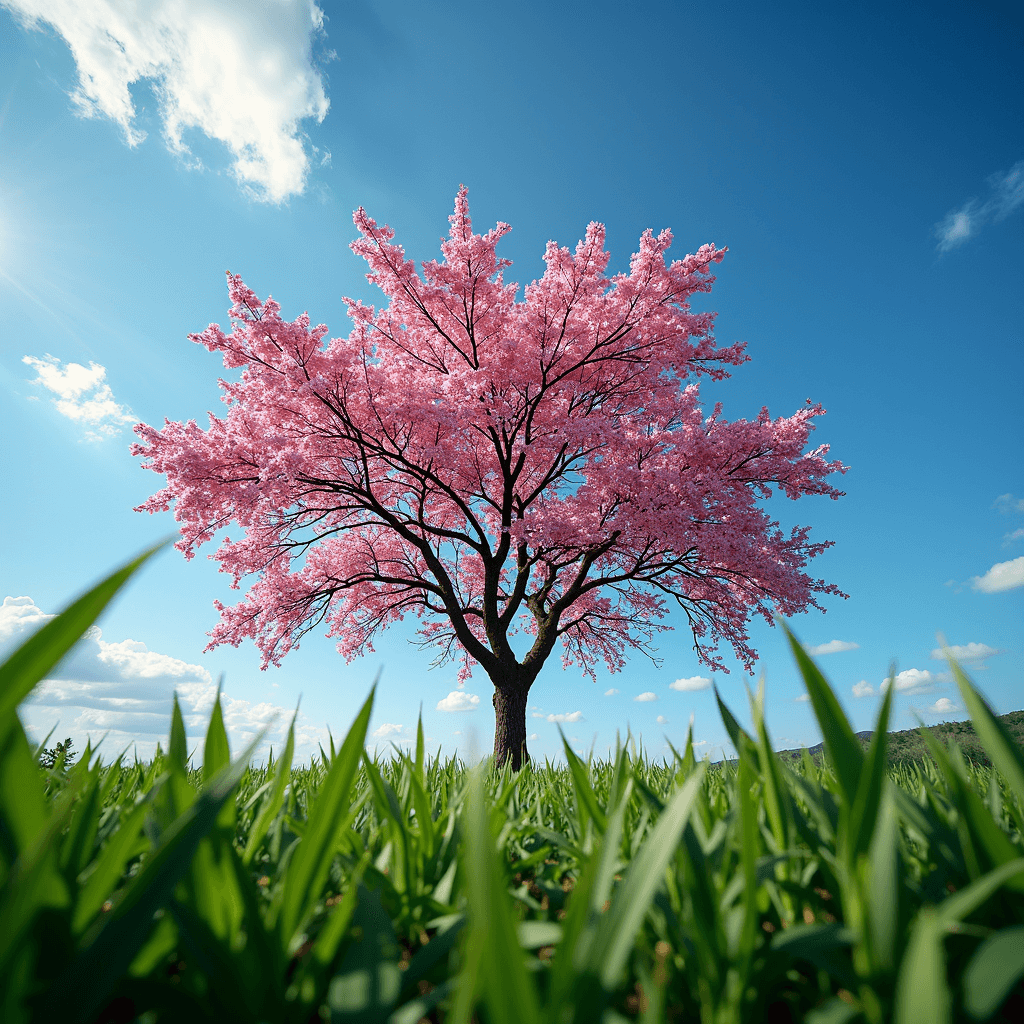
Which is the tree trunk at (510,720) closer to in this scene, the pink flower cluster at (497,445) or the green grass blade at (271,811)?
the pink flower cluster at (497,445)

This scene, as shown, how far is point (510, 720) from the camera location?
1069 cm

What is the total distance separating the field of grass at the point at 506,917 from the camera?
17.4 inches

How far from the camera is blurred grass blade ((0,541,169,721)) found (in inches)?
18.9

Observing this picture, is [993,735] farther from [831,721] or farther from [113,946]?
[113,946]

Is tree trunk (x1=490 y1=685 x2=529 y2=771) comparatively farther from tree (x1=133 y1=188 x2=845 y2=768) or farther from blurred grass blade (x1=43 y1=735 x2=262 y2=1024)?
blurred grass blade (x1=43 y1=735 x2=262 y2=1024)

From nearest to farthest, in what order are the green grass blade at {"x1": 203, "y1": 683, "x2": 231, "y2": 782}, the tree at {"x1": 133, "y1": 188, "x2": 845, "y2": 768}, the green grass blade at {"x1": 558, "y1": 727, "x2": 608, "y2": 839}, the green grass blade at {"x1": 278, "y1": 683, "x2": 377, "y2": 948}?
1. the green grass blade at {"x1": 278, "y1": 683, "x2": 377, "y2": 948}
2. the green grass blade at {"x1": 203, "y1": 683, "x2": 231, "y2": 782}
3. the green grass blade at {"x1": 558, "y1": 727, "x2": 608, "y2": 839}
4. the tree at {"x1": 133, "y1": 188, "x2": 845, "y2": 768}

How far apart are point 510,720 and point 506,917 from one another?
11.0 m

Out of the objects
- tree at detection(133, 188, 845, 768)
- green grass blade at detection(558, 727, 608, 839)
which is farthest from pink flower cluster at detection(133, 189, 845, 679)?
green grass blade at detection(558, 727, 608, 839)

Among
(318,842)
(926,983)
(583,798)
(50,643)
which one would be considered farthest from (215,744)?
(926,983)

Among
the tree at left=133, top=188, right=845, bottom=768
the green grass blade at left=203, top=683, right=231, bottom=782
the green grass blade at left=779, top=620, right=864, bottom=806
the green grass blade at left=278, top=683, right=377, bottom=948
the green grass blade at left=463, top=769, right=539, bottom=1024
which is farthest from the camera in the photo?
the tree at left=133, top=188, right=845, bottom=768

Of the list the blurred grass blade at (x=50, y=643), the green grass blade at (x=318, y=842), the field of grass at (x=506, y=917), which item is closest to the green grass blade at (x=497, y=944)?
the field of grass at (x=506, y=917)

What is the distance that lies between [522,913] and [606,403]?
12.6 metres

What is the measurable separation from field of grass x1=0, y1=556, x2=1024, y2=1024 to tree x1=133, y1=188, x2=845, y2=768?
9055mm

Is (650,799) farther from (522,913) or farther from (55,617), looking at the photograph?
(55,617)
